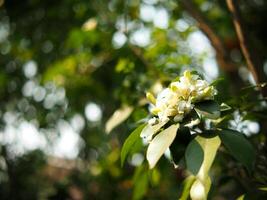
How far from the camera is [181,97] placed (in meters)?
1.46

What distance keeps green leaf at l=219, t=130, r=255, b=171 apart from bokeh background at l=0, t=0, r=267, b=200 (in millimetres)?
304

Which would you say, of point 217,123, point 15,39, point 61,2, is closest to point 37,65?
point 15,39

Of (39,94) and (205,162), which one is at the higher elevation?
(205,162)

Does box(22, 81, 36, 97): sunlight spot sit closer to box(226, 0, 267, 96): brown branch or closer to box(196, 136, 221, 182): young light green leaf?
box(226, 0, 267, 96): brown branch

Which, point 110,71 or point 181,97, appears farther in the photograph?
point 110,71

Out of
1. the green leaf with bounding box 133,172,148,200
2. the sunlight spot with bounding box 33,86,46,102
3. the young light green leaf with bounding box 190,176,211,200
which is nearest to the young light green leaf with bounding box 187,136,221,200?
the young light green leaf with bounding box 190,176,211,200

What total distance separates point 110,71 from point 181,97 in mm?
1633

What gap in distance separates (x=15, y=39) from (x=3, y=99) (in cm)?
165

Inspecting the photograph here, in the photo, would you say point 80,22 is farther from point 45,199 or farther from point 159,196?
point 45,199

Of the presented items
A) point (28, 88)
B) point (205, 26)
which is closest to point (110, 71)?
point (205, 26)

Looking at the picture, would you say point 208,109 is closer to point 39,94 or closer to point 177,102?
point 177,102

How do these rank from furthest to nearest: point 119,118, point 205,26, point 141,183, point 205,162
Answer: point 205,26, point 141,183, point 119,118, point 205,162

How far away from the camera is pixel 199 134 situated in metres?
1.40

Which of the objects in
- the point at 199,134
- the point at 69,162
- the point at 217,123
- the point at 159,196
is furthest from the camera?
the point at 69,162
